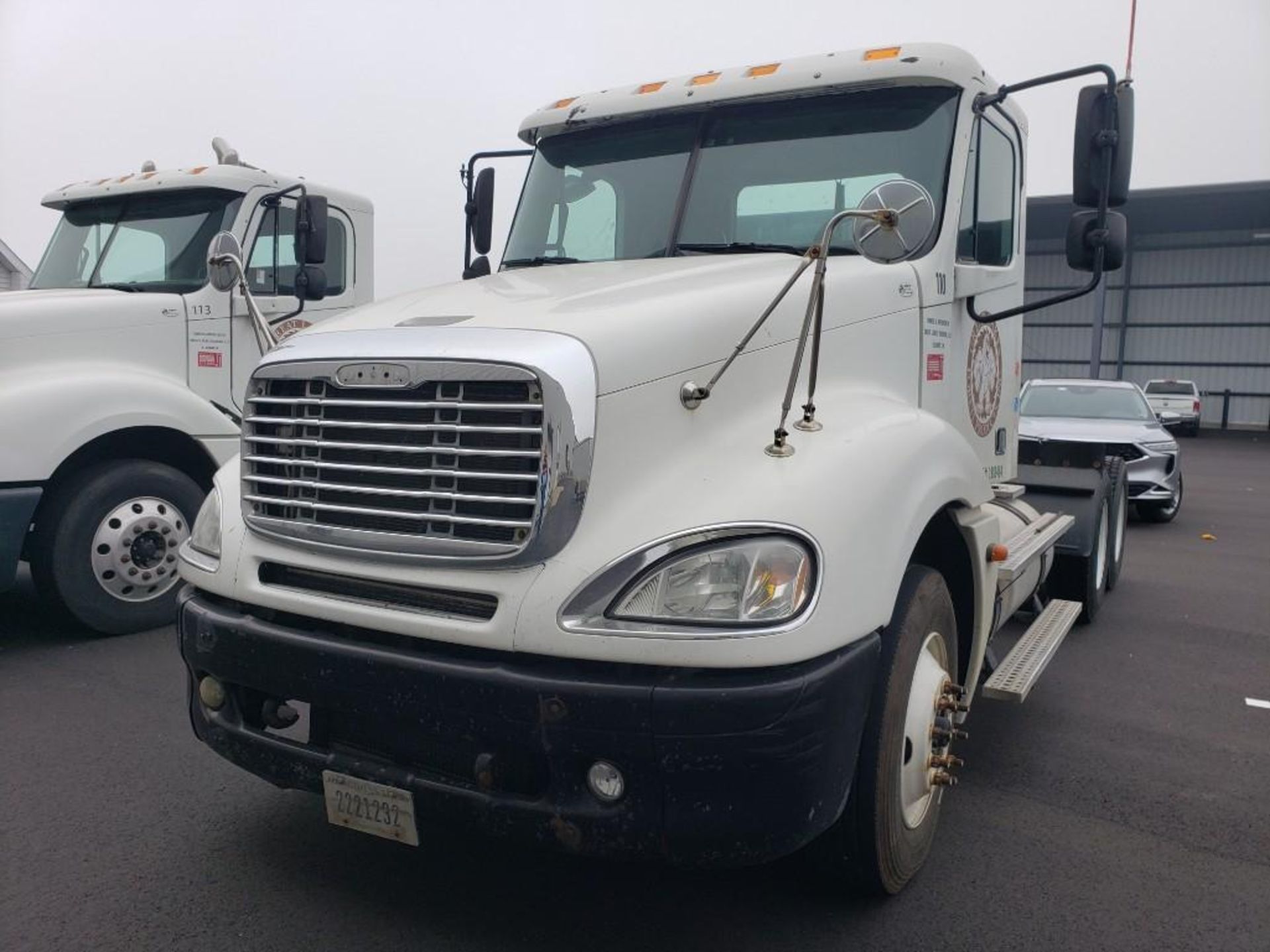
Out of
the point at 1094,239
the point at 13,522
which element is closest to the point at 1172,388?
the point at 1094,239

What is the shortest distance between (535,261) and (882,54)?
159 centimetres

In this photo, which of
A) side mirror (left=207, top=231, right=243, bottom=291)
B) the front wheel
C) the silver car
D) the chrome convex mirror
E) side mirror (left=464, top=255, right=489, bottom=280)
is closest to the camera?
the front wheel

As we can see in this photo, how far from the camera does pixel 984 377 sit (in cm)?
458

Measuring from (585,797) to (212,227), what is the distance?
17.4 ft

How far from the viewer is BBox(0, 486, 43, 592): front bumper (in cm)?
520

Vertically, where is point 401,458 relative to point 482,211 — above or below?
below

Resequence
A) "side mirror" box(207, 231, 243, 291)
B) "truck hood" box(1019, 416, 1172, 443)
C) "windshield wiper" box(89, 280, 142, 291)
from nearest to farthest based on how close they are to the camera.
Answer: "side mirror" box(207, 231, 243, 291) → "windshield wiper" box(89, 280, 142, 291) → "truck hood" box(1019, 416, 1172, 443)

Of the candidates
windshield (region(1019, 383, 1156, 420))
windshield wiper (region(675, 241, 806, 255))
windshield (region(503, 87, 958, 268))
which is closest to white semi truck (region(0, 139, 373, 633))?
windshield (region(503, 87, 958, 268))

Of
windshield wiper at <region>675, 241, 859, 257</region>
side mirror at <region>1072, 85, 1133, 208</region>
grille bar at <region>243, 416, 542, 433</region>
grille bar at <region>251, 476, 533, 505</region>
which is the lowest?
grille bar at <region>251, 476, 533, 505</region>

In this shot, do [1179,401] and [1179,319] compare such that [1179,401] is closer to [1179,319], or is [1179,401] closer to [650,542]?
[1179,319]

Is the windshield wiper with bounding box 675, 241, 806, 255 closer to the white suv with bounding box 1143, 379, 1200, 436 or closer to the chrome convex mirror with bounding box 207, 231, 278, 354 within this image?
the chrome convex mirror with bounding box 207, 231, 278, 354

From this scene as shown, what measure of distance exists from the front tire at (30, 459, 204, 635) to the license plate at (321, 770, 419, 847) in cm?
319

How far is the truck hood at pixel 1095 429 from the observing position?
11163mm

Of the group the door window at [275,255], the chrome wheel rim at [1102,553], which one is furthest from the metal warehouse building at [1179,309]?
the door window at [275,255]
